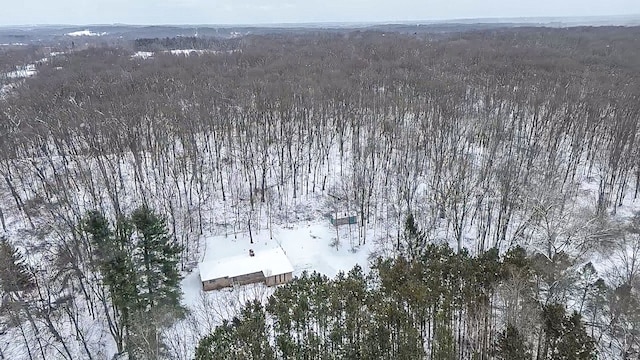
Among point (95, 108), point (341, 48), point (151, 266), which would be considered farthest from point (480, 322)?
point (341, 48)

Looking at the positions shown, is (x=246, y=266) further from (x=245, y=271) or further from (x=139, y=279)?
(x=139, y=279)

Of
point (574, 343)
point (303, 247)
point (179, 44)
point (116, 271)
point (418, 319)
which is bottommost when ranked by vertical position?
point (303, 247)

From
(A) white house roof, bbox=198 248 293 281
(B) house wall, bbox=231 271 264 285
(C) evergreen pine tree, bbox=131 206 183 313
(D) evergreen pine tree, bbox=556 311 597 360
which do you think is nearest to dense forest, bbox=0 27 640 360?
(D) evergreen pine tree, bbox=556 311 597 360

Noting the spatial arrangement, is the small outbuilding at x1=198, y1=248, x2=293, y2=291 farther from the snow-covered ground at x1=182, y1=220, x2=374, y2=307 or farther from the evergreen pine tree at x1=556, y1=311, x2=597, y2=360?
the evergreen pine tree at x1=556, y1=311, x2=597, y2=360

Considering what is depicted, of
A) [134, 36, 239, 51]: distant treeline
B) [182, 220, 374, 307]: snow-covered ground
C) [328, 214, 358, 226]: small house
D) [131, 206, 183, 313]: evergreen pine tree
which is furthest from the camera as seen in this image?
[134, 36, 239, 51]: distant treeline

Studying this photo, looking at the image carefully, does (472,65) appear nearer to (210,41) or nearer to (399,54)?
(399,54)

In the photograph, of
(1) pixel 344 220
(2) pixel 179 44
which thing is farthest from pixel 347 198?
(2) pixel 179 44
